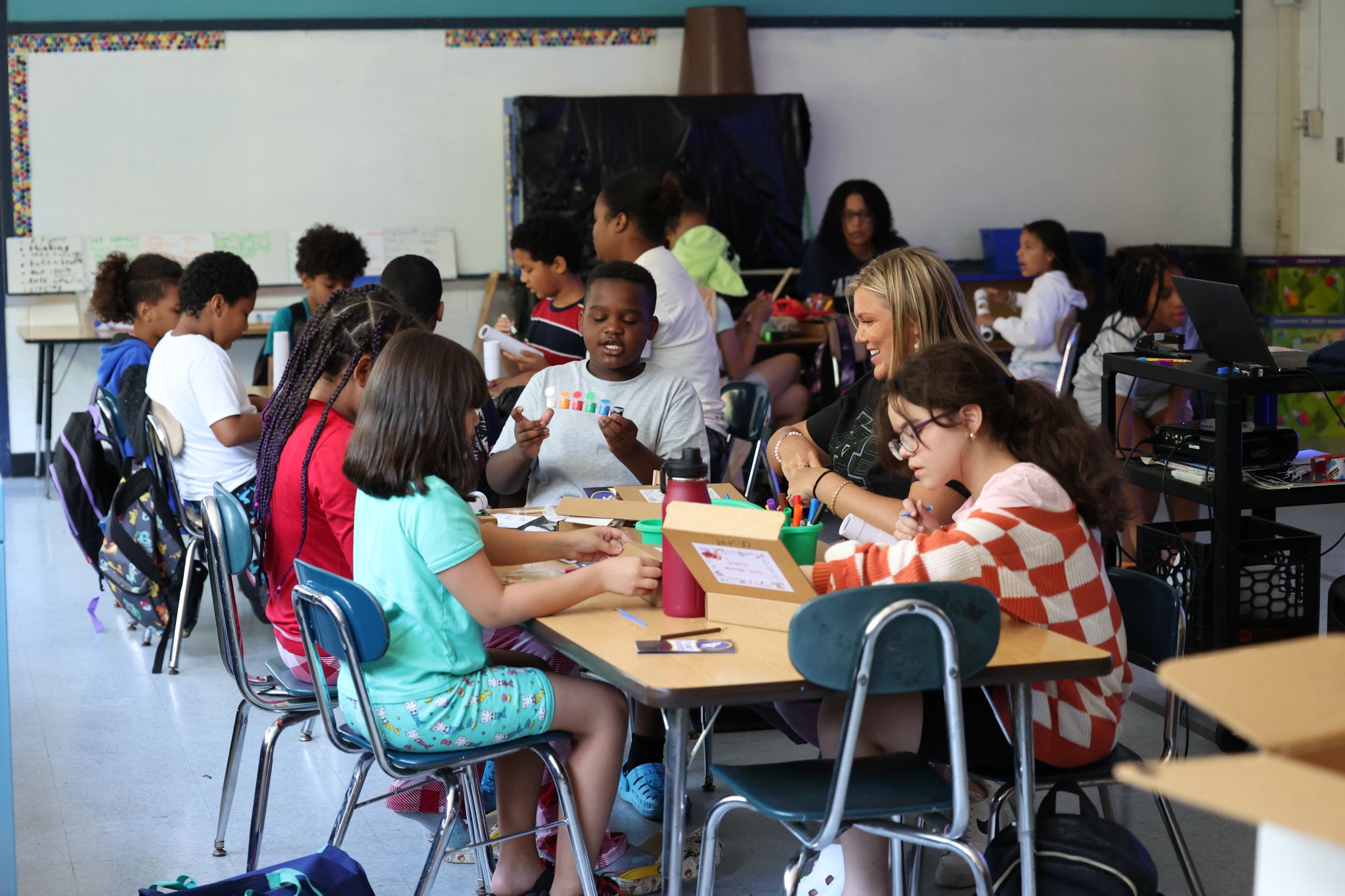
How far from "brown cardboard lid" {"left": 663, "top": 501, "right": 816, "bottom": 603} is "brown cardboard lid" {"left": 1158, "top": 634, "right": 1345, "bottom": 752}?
3.34ft

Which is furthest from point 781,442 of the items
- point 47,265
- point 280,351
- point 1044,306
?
point 47,265

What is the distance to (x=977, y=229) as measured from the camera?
25.5 feet

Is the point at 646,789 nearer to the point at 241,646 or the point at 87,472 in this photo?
the point at 241,646

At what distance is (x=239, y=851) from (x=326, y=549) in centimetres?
67

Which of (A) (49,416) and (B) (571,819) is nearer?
(B) (571,819)

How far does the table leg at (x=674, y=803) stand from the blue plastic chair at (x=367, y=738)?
1.00 ft

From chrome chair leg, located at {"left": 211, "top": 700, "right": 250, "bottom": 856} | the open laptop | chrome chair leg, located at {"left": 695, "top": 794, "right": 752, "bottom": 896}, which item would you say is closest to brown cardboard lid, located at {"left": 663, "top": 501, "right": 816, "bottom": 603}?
chrome chair leg, located at {"left": 695, "top": 794, "right": 752, "bottom": 896}

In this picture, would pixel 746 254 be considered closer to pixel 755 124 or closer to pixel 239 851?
pixel 755 124

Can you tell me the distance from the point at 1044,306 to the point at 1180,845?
A: 3.77 metres

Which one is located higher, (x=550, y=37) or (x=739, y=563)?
(x=550, y=37)

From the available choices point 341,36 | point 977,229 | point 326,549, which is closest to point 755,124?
point 977,229

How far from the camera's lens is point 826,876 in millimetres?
2295

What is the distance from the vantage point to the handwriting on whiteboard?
A: 22.9 ft

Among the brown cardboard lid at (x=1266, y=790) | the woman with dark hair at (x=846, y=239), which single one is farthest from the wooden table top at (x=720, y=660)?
the woman with dark hair at (x=846, y=239)
